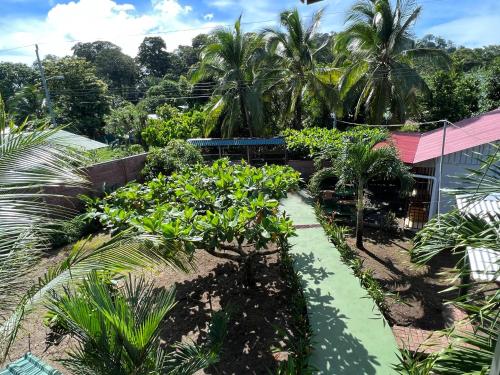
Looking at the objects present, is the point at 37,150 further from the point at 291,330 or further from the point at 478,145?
the point at 478,145

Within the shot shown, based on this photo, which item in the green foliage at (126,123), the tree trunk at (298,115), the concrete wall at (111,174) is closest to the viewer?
the concrete wall at (111,174)

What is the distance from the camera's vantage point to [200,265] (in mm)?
8242

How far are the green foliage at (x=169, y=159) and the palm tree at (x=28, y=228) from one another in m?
11.0

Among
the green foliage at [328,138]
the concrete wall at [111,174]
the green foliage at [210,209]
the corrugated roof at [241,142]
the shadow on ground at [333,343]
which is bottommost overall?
the shadow on ground at [333,343]

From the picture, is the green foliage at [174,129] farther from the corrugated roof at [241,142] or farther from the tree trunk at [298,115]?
the tree trunk at [298,115]

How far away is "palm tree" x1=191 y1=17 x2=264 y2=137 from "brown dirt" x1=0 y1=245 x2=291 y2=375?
10.7m

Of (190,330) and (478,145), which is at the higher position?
(478,145)

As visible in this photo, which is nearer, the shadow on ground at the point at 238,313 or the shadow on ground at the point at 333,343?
the shadow on ground at the point at 333,343

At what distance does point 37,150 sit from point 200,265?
5.77 metres

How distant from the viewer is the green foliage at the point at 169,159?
14.4 metres

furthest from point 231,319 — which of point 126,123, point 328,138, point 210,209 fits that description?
point 126,123

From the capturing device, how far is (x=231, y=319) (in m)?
6.02

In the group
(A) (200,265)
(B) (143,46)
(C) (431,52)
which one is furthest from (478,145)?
(B) (143,46)

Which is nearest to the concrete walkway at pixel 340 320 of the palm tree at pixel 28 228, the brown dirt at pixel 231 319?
the brown dirt at pixel 231 319
